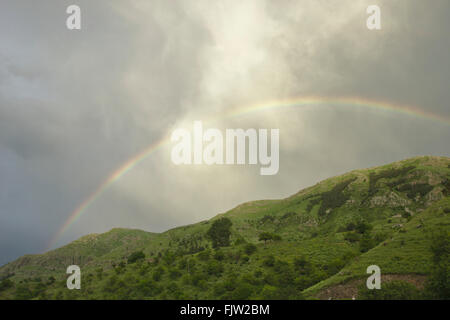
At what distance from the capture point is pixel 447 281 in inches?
1730

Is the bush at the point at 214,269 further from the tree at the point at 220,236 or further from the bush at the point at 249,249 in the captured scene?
the tree at the point at 220,236

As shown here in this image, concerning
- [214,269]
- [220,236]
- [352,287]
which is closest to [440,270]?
[352,287]

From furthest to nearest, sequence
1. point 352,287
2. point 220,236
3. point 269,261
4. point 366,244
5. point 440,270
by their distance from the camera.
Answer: point 220,236
point 366,244
point 269,261
point 352,287
point 440,270

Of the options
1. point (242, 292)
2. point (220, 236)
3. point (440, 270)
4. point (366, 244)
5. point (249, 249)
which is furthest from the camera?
point (220, 236)

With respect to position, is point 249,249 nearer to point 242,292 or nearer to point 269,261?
point 269,261

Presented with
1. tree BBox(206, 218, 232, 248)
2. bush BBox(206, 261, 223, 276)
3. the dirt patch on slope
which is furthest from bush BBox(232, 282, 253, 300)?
tree BBox(206, 218, 232, 248)

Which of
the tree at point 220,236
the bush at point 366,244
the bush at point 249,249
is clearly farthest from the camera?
the tree at point 220,236

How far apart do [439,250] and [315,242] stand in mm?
50144

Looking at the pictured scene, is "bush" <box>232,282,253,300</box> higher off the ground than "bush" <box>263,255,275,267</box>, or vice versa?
"bush" <box>263,255,275,267</box>

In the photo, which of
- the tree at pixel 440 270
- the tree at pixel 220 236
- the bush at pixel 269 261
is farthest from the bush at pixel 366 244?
the tree at pixel 220 236

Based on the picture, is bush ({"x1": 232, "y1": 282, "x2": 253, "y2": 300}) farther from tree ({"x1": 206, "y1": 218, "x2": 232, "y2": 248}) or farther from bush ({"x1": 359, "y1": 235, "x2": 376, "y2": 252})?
tree ({"x1": 206, "y1": 218, "x2": 232, "y2": 248})

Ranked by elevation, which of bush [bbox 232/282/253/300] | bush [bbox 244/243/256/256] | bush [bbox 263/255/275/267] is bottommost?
bush [bbox 232/282/253/300]
